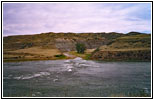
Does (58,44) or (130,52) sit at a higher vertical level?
(58,44)

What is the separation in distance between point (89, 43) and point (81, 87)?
10545 centimetres

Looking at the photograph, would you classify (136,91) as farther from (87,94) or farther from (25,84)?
(25,84)

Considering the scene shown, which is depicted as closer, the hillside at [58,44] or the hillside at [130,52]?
the hillside at [130,52]

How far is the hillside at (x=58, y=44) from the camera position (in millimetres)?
59300

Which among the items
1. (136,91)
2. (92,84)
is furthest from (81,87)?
(136,91)

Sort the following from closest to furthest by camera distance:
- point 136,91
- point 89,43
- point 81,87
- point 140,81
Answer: point 136,91
point 81,87
point 140,81
point 89,43

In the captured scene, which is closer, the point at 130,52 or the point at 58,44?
the point at 130,52

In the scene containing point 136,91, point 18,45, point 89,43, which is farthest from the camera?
point 89,43

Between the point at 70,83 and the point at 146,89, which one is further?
the point at 70,83

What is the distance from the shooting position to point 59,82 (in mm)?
22828

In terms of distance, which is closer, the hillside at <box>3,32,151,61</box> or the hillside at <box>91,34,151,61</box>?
the hillside at <box>91,34,151,61</box>

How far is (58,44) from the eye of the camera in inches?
4252

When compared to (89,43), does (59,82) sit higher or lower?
lower

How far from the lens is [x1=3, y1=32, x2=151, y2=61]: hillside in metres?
59.3
